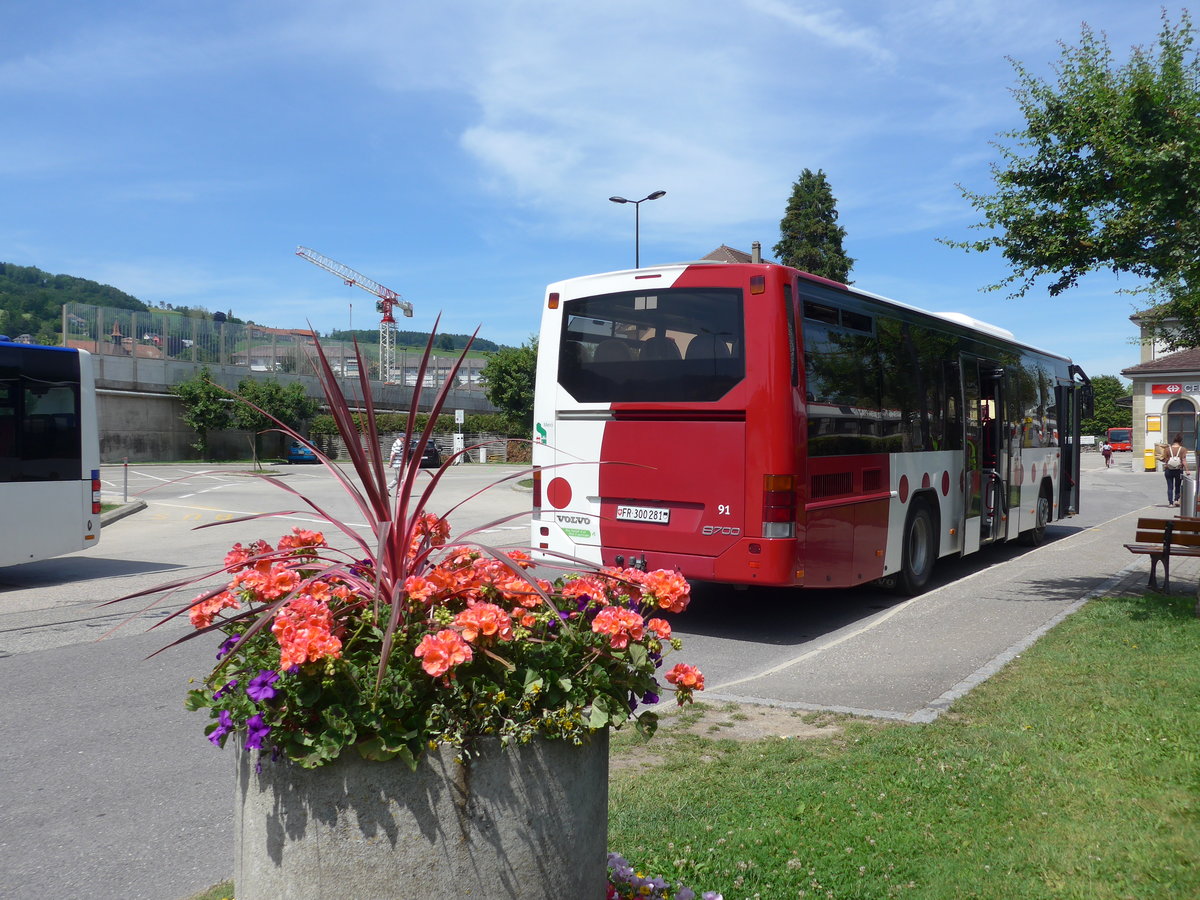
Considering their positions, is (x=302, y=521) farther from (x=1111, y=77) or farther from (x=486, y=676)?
(x=486, y=676)

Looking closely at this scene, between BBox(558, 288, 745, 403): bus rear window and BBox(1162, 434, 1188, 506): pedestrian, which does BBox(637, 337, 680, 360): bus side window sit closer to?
BBox(558, 288, 745, 403): bus rear window

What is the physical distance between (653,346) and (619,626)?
6.54 meters

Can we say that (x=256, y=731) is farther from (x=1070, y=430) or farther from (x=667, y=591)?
(x=1070, y=430)

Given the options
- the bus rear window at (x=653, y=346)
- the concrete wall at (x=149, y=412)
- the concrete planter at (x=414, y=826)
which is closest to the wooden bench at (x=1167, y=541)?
the bus rear window at (x=653, y=346)

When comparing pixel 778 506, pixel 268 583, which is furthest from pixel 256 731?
pixel 778 506

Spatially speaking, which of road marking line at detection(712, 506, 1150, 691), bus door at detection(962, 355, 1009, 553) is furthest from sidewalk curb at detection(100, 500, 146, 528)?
bus door at detection(962, 355, 1009, 553)

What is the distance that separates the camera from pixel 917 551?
11398 mm

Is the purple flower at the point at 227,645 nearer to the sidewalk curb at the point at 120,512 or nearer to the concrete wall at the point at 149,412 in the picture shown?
the sidewalk curb at the point at 120,512

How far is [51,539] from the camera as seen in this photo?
11797mm

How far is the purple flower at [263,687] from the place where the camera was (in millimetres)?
2459

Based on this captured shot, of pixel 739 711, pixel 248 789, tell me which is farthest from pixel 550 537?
pixel 248 789

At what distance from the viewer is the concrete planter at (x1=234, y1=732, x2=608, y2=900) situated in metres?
2.49

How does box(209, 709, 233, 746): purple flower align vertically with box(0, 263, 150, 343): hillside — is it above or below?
Answer: below

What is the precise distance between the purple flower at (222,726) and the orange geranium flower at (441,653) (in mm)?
523
